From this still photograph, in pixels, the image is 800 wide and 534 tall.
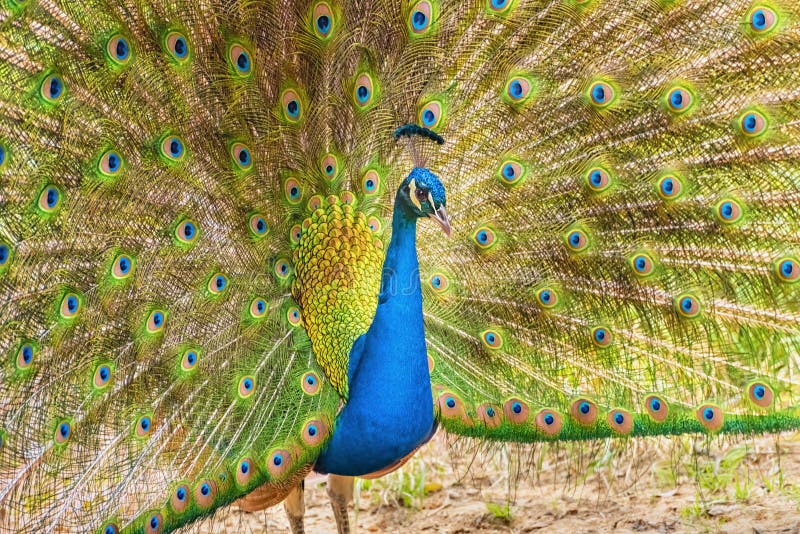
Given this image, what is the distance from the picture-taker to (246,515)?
14.5 feet

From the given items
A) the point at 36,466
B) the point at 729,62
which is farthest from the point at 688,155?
the point at 36,466

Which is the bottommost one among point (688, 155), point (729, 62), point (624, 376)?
point (624, 376)

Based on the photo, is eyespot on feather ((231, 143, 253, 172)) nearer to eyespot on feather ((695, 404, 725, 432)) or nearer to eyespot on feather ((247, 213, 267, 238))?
eyespot on feather ((247, 213, 267, 238))

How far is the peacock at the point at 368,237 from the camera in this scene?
274cm

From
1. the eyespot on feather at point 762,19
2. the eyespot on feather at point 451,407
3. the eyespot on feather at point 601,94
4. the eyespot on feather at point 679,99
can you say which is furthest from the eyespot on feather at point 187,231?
the eyespot on feather at point 762,19

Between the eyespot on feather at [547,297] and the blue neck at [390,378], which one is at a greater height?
the eyespot on feather at [547,297]

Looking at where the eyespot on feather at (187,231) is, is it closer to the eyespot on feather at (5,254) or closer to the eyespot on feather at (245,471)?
the eyespot on feather at (5,254)

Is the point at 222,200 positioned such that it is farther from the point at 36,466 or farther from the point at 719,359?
the point at 719,359

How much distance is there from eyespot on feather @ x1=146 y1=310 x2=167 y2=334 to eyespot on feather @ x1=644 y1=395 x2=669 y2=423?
158cm

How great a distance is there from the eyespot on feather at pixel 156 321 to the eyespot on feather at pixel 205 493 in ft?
1.56

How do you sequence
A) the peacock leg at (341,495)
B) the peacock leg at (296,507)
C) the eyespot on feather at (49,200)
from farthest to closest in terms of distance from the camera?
the peacock leg at (341,495) < the peacock leg at (296,507) < the eyespot on feather at (49,200)

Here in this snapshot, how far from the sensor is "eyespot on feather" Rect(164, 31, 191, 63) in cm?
276

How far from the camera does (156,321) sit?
9.52ft

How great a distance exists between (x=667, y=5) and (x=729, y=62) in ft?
0.85
